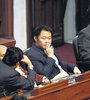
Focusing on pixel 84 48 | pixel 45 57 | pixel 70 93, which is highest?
pixel 84 48

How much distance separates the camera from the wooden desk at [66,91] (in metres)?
Result: 2.89

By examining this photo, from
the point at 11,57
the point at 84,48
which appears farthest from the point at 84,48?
the point at 11,57

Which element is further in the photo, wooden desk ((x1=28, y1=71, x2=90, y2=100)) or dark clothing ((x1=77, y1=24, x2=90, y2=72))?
dark clothing ((x1=77, y1=24, x2=90, y2=72))

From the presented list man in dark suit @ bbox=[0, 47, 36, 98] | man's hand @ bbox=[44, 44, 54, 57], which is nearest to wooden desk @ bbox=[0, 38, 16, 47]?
man's hand @ bbox=[44, 44, 54, 57]

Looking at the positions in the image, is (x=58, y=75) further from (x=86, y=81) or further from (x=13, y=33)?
(x=13, y=33)

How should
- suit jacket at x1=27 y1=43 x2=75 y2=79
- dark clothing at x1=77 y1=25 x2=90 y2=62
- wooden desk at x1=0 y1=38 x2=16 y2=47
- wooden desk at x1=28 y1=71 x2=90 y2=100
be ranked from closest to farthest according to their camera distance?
wooden desk at x1=28 y1=71 x2=90 y2=100
suit jacket at x1=27 y1=43 x2=75 y2=79
dark clothing at x1=77 y1=25 x2=90 y2=62
wooden desk at x1=0 y1=38 x2=16 y2=47

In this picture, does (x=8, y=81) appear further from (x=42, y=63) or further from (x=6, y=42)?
(x=6, y=42)

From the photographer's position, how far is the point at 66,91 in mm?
3096

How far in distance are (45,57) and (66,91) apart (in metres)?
0.89

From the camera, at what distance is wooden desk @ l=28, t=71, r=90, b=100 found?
9.47 feet

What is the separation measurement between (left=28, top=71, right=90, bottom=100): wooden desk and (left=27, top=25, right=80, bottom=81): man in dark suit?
0.53 meters

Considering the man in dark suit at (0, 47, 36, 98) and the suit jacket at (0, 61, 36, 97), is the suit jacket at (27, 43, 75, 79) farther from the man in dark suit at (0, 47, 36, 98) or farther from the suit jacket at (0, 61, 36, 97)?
the suit jacket at (0, 61, 36, 97)

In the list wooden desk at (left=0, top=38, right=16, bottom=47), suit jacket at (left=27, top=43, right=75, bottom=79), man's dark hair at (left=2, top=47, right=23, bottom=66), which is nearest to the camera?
man's dark hair at (left=2, top=47, right=23, bottom=66)

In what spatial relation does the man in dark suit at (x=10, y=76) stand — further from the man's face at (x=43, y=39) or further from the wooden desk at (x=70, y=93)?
the man's face at (x=43, y=39)
